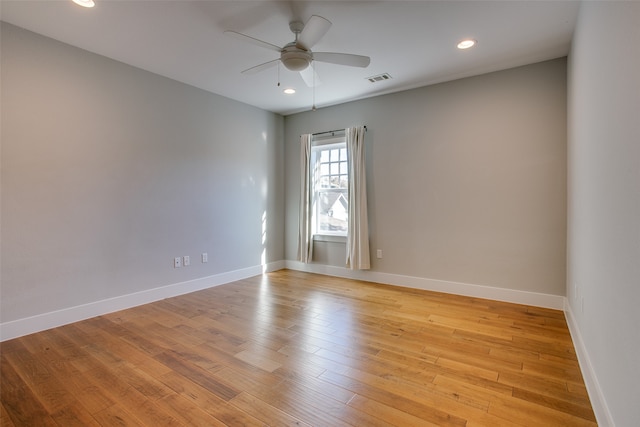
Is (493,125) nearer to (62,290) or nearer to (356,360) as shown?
(356,360)

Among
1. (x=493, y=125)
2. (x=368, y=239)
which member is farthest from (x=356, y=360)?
(x=493, y=125)

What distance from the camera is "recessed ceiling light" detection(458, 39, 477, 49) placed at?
9.32 feet

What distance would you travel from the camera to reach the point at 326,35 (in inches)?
107

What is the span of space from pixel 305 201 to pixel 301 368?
3.19 metres

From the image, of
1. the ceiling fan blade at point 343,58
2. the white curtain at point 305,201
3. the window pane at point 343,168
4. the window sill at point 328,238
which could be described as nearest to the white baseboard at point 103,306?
the white curtain at point 305,201

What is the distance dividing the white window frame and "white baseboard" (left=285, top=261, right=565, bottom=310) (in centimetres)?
49

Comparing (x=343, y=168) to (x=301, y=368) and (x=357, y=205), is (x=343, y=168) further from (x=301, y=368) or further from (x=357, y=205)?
(x=301, y=368)

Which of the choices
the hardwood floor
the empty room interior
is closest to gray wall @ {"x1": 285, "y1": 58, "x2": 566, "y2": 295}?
the empty room interior

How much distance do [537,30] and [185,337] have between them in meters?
4.02

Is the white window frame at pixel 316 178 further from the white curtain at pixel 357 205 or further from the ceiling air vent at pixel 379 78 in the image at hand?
the ceiling air vent at pixel 379 78

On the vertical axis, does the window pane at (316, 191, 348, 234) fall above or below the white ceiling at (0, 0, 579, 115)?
below

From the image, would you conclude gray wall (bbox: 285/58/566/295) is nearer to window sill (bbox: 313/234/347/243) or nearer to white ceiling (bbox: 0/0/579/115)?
white ceiling (bbox: 0/0/579/115)

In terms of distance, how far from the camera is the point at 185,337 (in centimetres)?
259

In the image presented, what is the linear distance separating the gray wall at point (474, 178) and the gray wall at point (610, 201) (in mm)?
928
